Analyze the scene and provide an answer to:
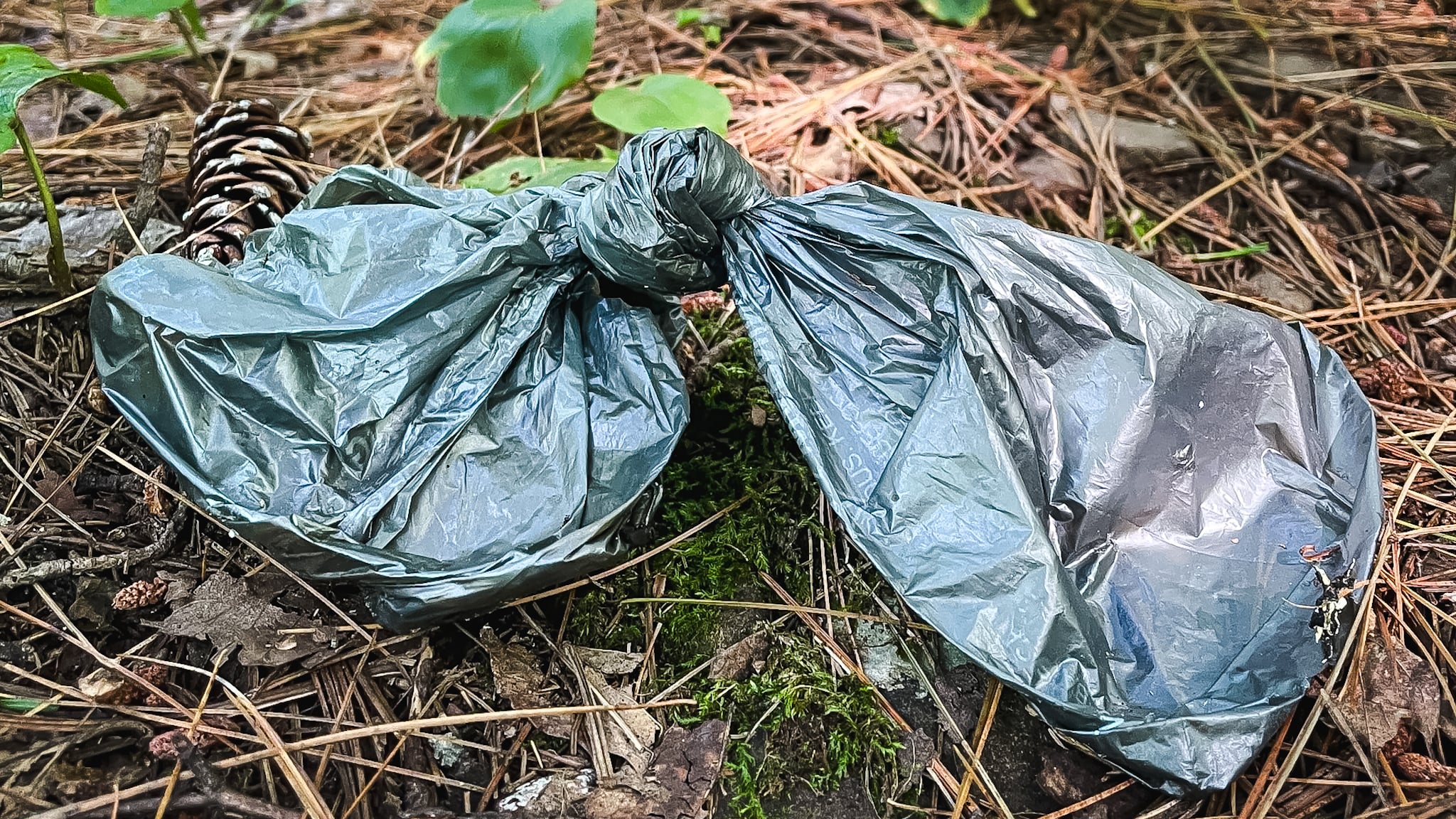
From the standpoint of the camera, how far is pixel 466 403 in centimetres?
114

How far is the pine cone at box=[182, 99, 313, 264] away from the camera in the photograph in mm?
1396

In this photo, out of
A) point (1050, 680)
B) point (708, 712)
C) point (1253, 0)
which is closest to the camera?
point (1050, 680)

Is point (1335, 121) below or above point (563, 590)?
above

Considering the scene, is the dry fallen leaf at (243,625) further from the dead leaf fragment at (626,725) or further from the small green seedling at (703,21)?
the small green seedling at (703,21)

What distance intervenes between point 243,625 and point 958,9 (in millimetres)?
2259

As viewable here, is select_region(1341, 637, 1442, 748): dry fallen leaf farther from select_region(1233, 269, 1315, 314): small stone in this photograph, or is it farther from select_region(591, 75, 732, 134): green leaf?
select_region(591, 75, 732, 134): green leaf

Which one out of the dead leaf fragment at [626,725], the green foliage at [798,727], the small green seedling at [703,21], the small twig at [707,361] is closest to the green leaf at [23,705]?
the dead leaf fragment at [626,725]

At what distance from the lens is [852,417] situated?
3.61ft

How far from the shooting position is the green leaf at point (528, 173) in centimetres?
160

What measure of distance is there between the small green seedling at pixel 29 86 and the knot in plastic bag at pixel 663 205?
31.1 inches

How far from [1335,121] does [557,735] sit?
2289 mm

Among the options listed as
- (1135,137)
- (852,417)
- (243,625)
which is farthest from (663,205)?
(1135,137)

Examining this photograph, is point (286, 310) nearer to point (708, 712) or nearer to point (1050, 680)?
point (708, 712)

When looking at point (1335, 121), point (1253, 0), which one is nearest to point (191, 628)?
point (1335, 121)
